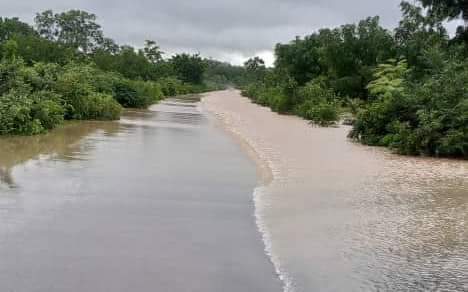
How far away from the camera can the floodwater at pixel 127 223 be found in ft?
18.7

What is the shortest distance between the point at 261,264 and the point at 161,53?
296 ft

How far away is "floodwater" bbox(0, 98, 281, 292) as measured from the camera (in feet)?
18.7

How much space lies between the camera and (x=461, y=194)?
1116 centimetres

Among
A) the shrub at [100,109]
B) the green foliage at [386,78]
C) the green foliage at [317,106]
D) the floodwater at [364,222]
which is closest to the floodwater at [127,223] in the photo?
the floodwater at [364,222]

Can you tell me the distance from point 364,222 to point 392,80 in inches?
979

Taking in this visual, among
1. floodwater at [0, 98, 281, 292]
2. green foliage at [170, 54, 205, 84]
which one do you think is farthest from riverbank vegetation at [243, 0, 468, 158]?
green foliage at [170, 54, 205, 84]

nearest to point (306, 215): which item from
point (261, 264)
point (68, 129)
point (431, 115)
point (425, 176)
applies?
point (261, 264)

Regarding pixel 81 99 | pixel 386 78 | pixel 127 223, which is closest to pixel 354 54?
pixel 386 78

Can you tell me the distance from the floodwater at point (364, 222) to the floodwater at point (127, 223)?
1.38 feet

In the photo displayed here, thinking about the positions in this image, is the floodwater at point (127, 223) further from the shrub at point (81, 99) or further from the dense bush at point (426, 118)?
the shrub at point (81, 99)

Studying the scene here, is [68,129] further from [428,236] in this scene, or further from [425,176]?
[428,236]

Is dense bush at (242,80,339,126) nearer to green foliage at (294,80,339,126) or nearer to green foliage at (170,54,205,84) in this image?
green foliage at (294,80,339,126)

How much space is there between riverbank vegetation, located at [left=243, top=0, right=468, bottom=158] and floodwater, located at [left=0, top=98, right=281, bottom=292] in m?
6.39

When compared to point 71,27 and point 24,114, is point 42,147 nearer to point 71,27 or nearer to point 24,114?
point 24,114
